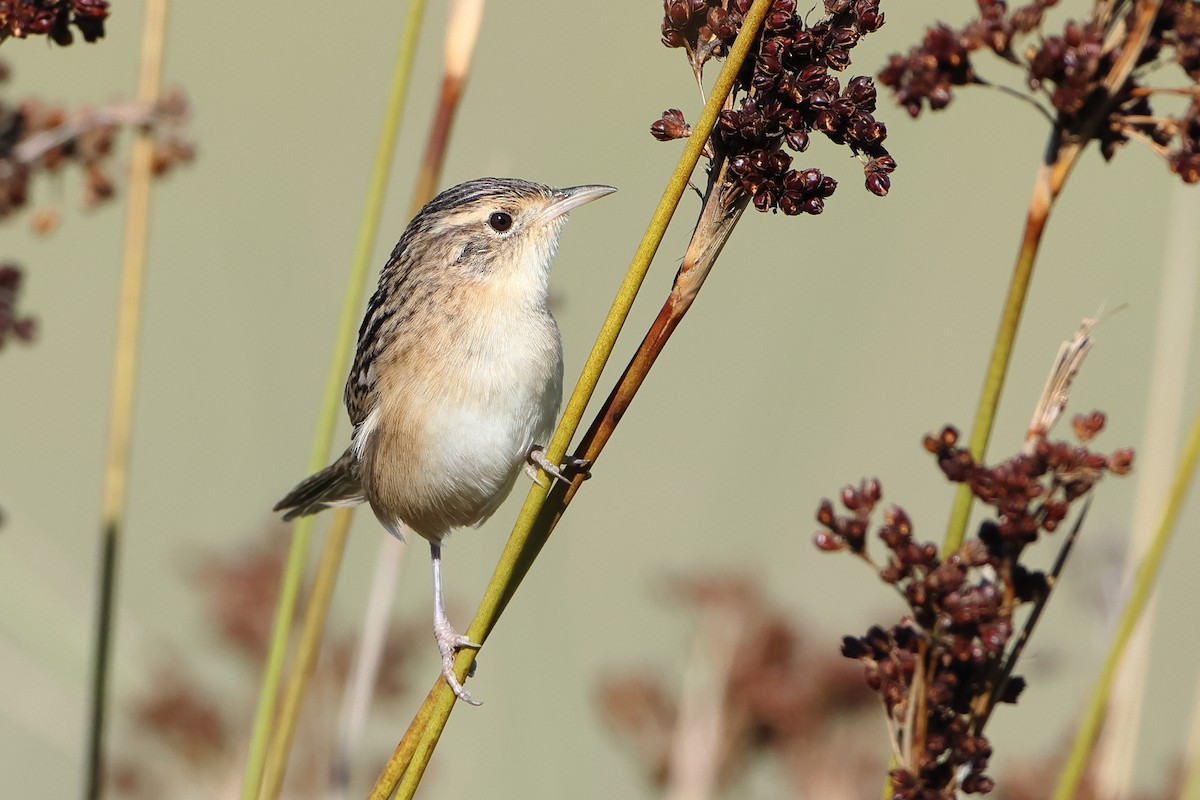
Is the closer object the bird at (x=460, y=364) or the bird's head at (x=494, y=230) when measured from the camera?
the bird at (x=460, y=364)

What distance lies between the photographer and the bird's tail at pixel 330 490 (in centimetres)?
399

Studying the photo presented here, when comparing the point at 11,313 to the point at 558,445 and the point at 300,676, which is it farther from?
the point at 558,445

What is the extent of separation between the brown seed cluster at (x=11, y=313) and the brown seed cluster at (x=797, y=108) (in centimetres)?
159

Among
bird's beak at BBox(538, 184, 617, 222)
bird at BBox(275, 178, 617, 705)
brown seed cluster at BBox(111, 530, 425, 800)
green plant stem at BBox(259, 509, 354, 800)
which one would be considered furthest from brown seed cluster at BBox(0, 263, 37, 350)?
brown seed cluster at BBox(111, 530, 425, 800)

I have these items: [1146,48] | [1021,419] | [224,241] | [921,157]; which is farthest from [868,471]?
[1146,48]

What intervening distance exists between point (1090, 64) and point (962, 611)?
2.99ft

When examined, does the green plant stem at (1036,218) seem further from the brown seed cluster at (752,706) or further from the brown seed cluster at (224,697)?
the brown seed cluster at (224,697)

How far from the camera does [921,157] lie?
8391 mm

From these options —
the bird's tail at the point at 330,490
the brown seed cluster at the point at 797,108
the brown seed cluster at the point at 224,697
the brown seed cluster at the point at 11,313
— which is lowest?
the brown seed cluster at the point at 224,697

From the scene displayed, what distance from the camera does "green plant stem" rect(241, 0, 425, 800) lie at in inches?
108

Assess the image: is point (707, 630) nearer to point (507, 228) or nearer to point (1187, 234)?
point (507, 228)

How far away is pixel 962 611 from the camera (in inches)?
80.4

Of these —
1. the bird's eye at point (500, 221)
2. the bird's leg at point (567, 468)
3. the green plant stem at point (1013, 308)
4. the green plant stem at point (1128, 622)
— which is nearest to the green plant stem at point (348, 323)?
the bird's leg at point (567, 468)

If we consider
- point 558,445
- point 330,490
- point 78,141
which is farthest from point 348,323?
point 330,490
